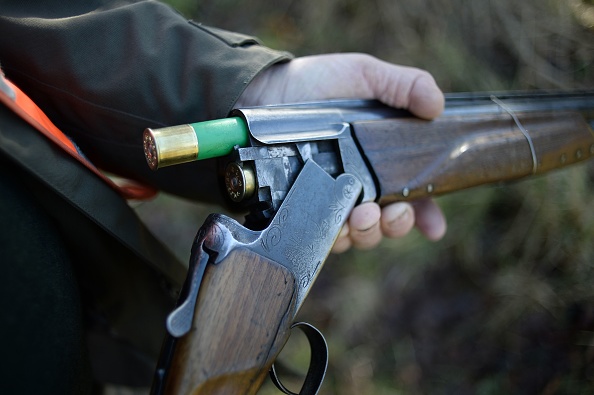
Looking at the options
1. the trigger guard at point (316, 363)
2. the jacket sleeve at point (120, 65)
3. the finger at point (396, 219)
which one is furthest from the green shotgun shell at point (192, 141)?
the finger at point (396, 219)

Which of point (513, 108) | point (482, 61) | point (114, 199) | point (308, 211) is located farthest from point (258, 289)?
point (482, 61)

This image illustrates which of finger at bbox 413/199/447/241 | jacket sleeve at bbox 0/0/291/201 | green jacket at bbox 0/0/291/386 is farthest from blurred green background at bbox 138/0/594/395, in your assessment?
jacket sleeve at bbox 0/0/291/201

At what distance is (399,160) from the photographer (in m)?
1.53

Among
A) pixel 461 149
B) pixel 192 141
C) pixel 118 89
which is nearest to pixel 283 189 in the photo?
pixel 192 141

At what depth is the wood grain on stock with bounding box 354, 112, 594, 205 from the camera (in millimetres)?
1511

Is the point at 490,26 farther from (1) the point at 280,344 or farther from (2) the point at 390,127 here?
(1) the point at 280,344

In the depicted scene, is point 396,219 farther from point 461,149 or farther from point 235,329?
point 235,329

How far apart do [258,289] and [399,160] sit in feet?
2.03

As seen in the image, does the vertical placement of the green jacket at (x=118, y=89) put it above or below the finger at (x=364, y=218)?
above

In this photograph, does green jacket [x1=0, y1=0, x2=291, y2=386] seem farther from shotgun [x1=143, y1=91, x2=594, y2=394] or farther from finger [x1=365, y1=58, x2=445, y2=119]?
finger [x1=365, y1=58, x2=445, y2=119]

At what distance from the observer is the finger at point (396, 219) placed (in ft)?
5.35

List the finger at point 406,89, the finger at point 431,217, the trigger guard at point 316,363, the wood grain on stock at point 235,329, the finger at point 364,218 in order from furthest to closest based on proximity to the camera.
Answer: the finger at point 431,217 → the finger at point 406,89 → the finger at point 364,218 → the trigger guard at point 316,363 → the wood grain on stock at point 235,329

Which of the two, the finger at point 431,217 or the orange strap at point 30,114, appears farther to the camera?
the finger at point 431,217

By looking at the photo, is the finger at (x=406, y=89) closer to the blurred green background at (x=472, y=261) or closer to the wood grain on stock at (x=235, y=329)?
the wood grain on stock at (x=235, y=329)
